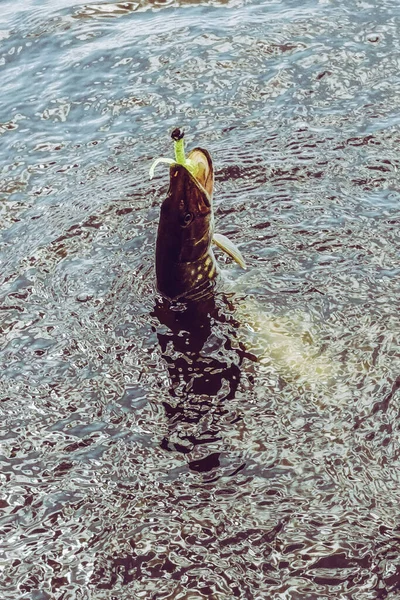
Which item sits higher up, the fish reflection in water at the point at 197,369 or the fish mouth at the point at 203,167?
the fish mouth at the point at 203,167

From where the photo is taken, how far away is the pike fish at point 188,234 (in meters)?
3.83

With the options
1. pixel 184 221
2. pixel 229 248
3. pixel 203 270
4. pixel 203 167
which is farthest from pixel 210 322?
pixel 203 167

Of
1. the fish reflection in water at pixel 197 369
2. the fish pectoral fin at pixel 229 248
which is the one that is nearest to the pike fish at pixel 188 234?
the fish pectoral fin at pixel 229 248

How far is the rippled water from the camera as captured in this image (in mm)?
2965

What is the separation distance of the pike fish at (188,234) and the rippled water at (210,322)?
14 centimetres

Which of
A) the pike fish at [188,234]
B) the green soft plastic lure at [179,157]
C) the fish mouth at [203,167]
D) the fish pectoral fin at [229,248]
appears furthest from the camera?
the fish pectoral fin at [229,248]

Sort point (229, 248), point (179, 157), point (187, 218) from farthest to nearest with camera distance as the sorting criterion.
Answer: point (229, 248)
point (187, 218)
point (179, 157)

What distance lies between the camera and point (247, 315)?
4047 millimetres

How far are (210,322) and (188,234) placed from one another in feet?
1.50

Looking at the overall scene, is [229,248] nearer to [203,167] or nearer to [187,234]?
[187,234]

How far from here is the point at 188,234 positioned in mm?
3959

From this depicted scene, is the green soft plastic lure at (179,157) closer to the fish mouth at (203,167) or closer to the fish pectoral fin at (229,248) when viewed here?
the fish mouth at (203,167)

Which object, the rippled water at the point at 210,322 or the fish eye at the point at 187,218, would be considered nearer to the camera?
the rippled water at the point at 210,322

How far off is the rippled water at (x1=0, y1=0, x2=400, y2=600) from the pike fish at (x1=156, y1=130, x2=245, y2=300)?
136 mm
